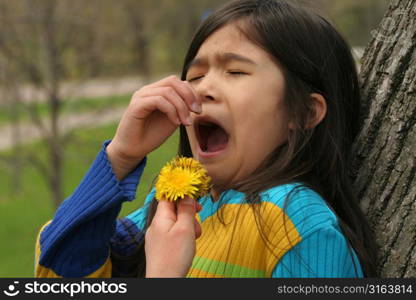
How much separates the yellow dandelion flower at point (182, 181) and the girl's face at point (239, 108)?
0.39 ft

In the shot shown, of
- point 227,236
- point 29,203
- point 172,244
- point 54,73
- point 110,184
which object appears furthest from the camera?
point 29,203

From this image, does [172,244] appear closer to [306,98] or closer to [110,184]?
[110,184]

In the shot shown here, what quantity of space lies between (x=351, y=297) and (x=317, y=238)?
0.61ft

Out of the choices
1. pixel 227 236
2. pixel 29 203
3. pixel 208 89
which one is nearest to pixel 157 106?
pixel 208 89

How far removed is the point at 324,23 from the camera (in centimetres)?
203

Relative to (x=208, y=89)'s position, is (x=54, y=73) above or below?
above

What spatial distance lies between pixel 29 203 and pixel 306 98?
8.74 metres

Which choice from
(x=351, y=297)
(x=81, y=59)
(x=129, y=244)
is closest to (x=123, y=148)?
(x=129, y=244)

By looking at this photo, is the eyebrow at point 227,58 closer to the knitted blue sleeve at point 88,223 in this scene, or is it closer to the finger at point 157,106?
the finger at point 157,106

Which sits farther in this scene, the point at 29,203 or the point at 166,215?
the point at 29,203

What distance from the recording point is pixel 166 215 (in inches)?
66.2

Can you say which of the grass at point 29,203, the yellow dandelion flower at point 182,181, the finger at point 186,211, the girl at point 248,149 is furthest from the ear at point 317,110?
the grass at point 29,203

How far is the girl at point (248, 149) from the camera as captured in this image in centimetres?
175

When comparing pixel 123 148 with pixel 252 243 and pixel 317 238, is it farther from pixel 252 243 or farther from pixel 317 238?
pixel 317 238
